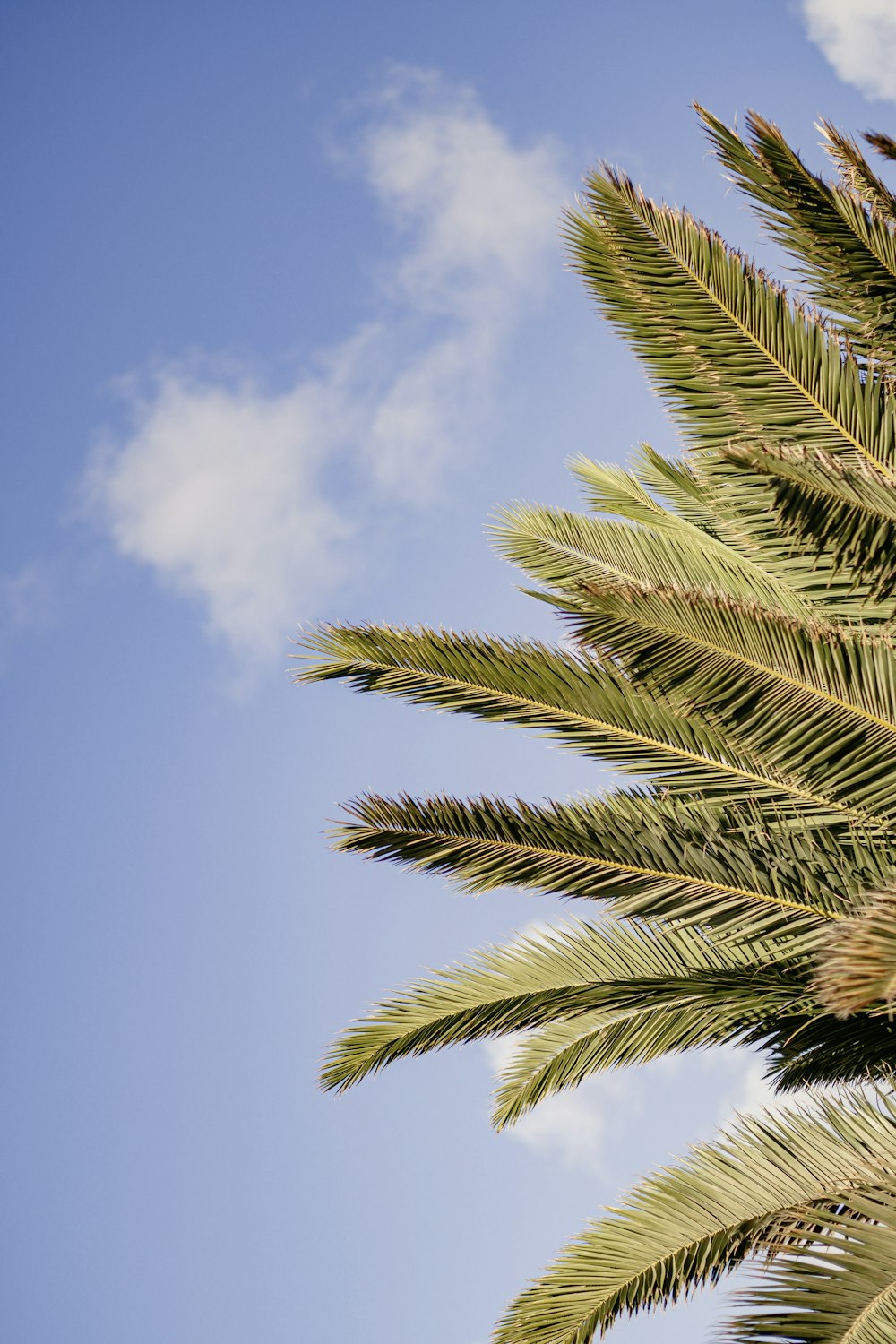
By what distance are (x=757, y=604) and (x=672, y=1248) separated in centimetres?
258

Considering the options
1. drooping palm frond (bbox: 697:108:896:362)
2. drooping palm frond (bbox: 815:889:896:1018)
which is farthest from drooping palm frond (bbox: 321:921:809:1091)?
drooping palm frond (bbox: 697:108:896:362)

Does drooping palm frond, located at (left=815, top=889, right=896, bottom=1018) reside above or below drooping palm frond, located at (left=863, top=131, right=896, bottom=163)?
below

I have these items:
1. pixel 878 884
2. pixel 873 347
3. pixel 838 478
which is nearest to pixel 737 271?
pixel 873 347

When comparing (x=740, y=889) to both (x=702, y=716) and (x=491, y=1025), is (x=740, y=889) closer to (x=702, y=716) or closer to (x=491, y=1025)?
(x=702, y=716)

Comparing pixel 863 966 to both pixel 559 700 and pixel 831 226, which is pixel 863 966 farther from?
pixel 831 226

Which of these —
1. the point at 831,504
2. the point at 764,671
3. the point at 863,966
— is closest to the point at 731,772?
the point at 764,671

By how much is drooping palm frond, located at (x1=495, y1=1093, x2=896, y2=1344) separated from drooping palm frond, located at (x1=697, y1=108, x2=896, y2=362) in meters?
3.80

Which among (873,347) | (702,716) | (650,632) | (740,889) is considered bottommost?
(740,889)

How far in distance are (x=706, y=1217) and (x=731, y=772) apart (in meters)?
1.78

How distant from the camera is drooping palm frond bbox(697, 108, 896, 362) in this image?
5391mm

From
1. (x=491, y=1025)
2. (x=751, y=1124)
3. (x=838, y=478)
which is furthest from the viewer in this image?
(x=491, y=1025)

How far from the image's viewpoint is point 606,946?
570cm

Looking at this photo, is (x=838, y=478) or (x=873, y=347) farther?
(x=873, y=347)

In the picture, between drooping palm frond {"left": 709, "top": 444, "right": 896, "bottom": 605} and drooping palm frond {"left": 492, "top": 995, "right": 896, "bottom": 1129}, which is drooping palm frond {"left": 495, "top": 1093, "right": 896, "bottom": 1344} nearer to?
drooping palm frond {"left": 492, "top": 995, "right": 896, "bottom": 1129}
